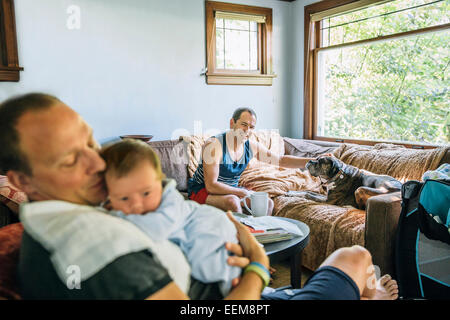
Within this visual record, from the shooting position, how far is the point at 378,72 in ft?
11.9

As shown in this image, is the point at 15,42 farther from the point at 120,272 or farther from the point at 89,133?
the point at 120,272

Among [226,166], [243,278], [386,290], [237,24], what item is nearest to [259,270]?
Answer: [243,278]

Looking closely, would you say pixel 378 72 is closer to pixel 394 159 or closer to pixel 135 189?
pixel 394 159

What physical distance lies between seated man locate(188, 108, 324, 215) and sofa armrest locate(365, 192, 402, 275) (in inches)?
27.2

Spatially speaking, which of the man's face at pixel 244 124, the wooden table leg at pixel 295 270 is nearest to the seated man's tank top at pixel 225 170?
the man's face at pixel 244 124

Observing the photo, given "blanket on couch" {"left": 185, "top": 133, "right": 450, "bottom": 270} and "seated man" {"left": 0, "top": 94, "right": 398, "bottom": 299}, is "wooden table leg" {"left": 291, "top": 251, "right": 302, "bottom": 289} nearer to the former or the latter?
"blanket on couch" {"left": 185, "top": 133, "right": 450, "bottom": 270}

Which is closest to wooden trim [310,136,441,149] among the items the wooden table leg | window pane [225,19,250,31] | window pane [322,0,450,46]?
window pane [322,0,450,46]

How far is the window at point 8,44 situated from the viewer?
305cm

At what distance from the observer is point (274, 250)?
58.1 inches

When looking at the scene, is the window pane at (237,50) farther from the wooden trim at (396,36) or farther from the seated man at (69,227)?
the seated man at (69,227)

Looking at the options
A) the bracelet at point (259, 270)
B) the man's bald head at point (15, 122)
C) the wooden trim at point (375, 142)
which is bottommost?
the wooden trim at point (375, 142)

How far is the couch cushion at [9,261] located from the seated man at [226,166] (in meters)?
1.49

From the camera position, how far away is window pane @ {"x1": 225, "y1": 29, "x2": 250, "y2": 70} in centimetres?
422
